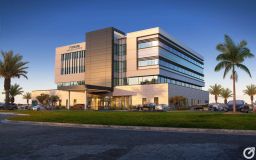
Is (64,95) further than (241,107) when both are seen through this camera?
Yes

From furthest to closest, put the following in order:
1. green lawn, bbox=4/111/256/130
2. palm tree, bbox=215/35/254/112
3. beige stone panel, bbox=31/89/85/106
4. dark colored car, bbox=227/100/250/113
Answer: beige stone panel, bbox=31/89/85/106, dark colored car, bbox=227/100/250/113, palm tree, bbox=215/35/254/112, green lawn, bbox=4/111/256/130

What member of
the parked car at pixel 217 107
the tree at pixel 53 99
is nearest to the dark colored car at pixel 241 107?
the parked car at pixel 217 107

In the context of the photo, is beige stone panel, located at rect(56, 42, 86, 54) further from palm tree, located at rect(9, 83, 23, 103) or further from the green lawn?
the green lawn

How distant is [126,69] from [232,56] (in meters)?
34.4

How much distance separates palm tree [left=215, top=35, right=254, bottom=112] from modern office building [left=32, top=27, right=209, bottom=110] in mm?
21904

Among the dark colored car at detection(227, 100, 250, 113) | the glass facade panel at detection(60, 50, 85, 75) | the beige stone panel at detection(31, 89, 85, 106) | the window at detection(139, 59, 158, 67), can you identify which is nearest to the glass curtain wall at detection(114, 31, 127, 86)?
the window at detection(139, 59, 158, 67)

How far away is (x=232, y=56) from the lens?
37.0m

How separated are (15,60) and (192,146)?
51.8 metres

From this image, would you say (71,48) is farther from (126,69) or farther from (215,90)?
(215,90)

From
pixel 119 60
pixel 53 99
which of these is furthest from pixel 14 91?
pixel 119 60

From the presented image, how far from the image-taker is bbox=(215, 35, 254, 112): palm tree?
3662cm

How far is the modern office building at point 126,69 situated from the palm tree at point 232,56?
21.9 meters

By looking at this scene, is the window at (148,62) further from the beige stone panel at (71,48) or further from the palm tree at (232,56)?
the palm tree at (232,56)

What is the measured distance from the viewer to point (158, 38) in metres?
64.1
